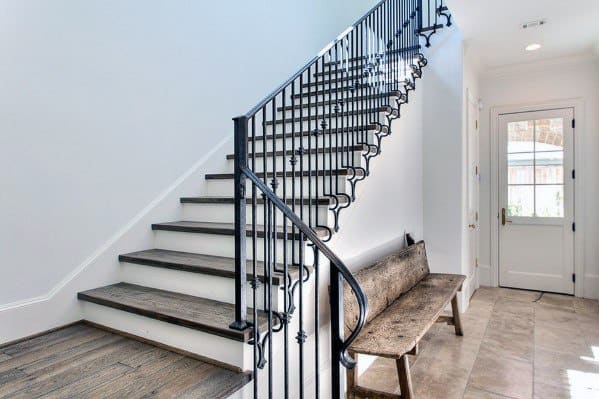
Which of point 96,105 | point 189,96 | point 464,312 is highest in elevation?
point 189,96

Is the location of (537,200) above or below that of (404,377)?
above

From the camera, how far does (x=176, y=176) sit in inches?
119

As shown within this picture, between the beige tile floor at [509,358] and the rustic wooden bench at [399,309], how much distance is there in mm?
297

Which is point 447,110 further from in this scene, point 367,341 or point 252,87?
point 367,341

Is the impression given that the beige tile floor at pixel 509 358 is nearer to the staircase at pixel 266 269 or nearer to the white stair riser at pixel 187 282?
the staircase at pixel 266 269

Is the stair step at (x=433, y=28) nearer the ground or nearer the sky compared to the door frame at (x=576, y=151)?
nearer the sky

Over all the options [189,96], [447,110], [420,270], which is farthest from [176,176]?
[447,110]

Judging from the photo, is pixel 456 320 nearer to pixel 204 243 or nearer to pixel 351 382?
pixel 351 382

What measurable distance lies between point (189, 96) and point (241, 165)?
1.70 m

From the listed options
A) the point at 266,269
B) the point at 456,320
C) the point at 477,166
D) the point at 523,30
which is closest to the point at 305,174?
the point at 266,269

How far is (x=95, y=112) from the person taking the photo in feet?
8.04

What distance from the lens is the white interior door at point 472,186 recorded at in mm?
4289

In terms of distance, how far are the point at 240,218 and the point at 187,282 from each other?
30.1 inches

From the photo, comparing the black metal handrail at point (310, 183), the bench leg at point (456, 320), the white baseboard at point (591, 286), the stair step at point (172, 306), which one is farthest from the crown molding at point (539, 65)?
the stair step at point (172, 306)
